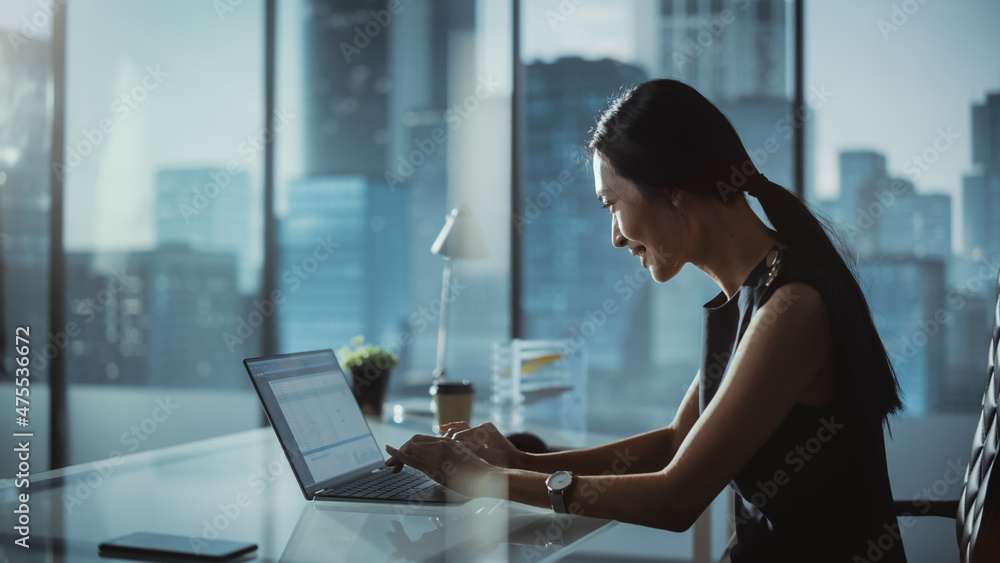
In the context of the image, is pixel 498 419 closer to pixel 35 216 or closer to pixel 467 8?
pixel 35 216

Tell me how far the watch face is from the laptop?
0.64ft

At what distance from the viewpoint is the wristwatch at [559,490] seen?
1.17 m

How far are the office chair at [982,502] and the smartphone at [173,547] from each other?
1078mm

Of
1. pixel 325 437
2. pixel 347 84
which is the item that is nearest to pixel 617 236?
pixel 325 437

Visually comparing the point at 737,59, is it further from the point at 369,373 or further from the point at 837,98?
the point at 369,373

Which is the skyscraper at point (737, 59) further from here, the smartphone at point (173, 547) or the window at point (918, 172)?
the smartphone at point (173, 547)

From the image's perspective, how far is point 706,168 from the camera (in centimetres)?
128

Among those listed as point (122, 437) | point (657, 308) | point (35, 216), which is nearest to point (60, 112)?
point (35, 216)

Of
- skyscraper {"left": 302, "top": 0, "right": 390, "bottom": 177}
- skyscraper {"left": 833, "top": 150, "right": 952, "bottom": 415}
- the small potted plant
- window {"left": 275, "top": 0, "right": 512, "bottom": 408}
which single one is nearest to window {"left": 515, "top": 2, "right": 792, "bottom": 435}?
window {"left": 275, "top": 0, "right": 512, "bottom": 408}

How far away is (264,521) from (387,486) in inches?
10.3

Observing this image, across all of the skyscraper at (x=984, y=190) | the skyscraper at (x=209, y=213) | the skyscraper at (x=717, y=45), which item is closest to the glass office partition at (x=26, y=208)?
the skyscraper at (x=209, y=213)

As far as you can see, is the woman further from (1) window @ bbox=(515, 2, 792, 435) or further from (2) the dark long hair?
(1) window @ bbox=(515, 2, 792, 435)

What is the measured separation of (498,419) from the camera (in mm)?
2490

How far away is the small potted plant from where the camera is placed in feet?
7.92
